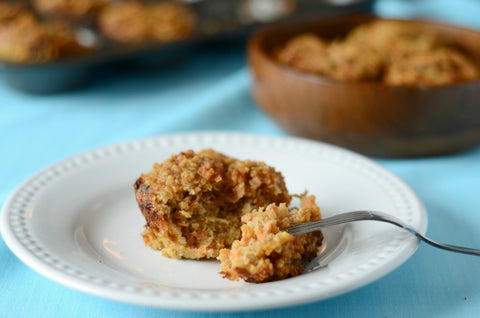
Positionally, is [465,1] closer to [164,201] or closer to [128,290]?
[164,201]

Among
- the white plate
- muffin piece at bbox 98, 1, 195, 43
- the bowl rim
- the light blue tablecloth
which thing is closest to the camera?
the white plate

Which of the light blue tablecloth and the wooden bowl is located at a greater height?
the wooden bowl

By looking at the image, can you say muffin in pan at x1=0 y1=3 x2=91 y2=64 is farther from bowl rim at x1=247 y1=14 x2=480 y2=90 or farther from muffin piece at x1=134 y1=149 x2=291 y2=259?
muffin piece at x1=134 y1=149 x2=291 y2=259

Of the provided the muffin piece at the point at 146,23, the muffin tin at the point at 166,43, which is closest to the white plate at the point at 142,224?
the muffin tin at the point at 166,43

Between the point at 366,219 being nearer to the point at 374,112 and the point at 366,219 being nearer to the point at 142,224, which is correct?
the point at 142,224

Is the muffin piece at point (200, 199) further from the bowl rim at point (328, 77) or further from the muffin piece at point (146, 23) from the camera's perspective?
the muffin piece at point (146, 23)

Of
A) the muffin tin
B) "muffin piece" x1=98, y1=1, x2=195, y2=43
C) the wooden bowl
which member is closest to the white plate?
the wooden bowl
